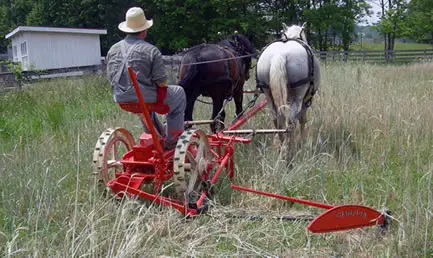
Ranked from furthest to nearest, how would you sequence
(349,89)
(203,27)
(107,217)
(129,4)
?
(129,4) → (203,27) → (349,89) → (107,217)

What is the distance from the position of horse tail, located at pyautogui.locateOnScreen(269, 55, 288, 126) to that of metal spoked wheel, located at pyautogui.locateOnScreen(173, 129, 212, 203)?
1.39m

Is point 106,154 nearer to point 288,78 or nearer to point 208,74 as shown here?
point 208,74

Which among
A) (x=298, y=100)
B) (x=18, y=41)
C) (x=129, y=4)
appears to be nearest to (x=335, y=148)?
(x=298, y=100)

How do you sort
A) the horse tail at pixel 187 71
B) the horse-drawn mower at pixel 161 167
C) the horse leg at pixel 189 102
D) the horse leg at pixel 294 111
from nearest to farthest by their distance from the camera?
the horse-drawn mower at pixel 161 167
the horse leg at pixel 294 111
the horse tail at pixel 187 71
the horse leg at pixel 189 102

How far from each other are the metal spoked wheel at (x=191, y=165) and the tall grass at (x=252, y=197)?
23 centimetres

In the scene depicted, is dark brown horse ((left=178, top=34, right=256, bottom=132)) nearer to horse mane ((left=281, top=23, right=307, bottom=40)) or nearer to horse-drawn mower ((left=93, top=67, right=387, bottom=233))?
horse mane ((left=281, top=23, right=307, bottom=40))

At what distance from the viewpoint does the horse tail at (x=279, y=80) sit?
5.20m

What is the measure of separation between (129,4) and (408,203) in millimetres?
36104

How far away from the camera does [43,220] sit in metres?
3.21

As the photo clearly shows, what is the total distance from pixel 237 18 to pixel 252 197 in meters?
30.3

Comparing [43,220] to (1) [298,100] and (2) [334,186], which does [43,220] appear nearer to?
(2) [334,186]

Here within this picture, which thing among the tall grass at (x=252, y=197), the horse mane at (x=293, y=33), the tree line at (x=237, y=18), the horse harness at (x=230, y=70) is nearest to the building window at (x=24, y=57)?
the tree line at (x=237, y=18)

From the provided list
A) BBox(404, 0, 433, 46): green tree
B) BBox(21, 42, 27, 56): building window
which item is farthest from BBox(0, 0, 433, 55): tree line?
BBox(21, 42, 27, 56): building window

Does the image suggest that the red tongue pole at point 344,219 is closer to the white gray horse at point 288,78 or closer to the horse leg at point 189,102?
the white gray horse at point 288,78
